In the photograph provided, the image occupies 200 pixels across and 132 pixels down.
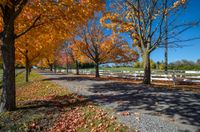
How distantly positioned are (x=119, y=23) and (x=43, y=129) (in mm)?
12793

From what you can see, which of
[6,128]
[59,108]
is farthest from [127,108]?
[6,128]

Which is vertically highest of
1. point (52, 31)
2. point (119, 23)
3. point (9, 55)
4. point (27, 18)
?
point (119, 23)

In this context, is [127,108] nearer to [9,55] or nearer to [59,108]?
[59,108]

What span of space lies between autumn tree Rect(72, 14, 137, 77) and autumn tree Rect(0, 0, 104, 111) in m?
18.0

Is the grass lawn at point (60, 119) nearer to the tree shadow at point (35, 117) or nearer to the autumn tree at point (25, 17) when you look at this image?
the tree shadow at point (35, 117)

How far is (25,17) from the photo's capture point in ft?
36.8

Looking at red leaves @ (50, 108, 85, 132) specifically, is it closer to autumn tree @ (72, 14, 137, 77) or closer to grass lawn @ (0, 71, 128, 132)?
grass lawn @ (0, 71, 128, 132)

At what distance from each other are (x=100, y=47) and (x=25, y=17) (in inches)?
738

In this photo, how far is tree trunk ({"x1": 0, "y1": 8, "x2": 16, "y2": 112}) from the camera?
8.51 meters

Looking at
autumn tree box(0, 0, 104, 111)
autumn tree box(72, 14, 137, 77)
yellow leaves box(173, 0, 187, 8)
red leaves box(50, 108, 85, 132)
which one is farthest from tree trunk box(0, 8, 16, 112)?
autumn tree box(72, 14, 137, 77)

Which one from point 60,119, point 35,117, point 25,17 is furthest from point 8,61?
point 25,17

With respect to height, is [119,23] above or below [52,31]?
above

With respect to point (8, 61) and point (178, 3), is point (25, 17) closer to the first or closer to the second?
point (8, 61)

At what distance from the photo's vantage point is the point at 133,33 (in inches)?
710
